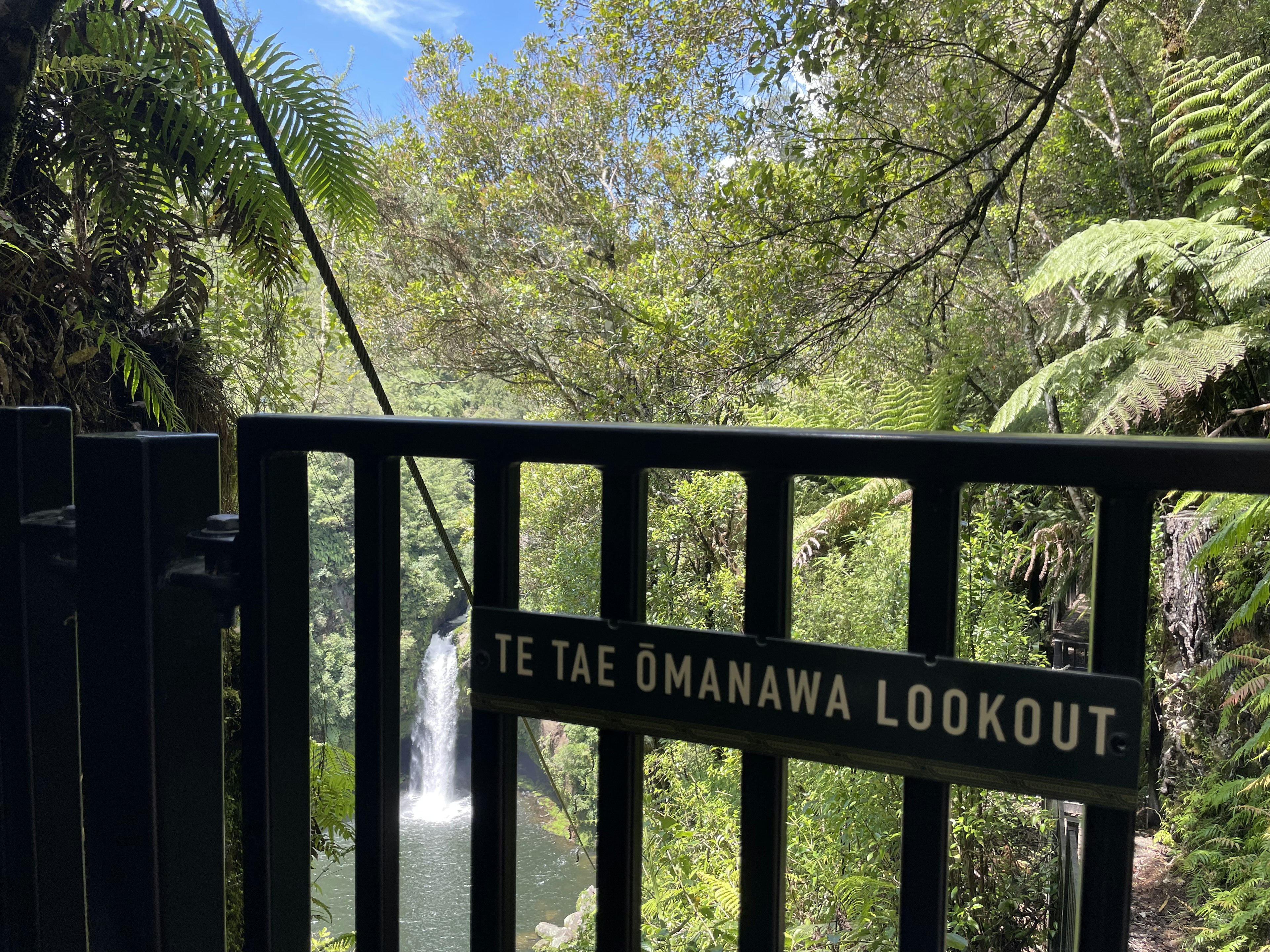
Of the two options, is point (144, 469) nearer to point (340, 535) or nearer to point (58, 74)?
point (58, 74)

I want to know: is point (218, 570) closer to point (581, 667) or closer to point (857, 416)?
point (581, 667)

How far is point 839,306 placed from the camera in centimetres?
343

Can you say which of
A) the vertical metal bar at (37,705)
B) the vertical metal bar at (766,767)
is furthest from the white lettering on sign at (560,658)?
the vertical metal bar at (37,705)

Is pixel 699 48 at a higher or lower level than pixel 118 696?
higher

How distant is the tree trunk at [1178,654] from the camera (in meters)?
3.62

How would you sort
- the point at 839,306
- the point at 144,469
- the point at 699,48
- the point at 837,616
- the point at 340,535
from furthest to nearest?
the point at 340,535, the point at 837,616, the point at 699,48, the point at 839,306, the point at 144,469

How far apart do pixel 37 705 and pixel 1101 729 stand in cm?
70

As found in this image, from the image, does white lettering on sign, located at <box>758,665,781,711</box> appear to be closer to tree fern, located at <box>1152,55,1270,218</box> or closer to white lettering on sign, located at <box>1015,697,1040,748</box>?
white lettering on sign, located at <box>1015,697,1040,748</box>

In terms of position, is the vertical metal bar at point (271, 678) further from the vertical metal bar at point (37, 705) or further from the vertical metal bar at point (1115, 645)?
the vertical metal bar at point (1115, 645)

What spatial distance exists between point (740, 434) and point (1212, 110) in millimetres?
4160

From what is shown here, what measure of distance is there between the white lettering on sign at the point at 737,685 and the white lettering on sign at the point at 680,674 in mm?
20

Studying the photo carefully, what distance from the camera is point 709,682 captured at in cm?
42

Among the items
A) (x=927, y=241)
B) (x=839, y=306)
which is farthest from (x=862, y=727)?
(x=927, y=241)

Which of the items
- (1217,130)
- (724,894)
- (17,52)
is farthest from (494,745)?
(1217,130)
